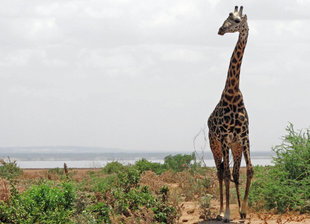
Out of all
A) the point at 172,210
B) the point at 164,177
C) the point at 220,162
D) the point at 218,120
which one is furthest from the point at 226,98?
the point at 164,177

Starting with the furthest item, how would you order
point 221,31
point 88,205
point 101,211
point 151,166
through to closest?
point 151,166
point 221,31
point 88,205
point 101,211

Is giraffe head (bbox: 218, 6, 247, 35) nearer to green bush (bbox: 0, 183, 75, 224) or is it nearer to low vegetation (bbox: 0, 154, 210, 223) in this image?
low vegetation (bbox: 0, 154, 210, 223)

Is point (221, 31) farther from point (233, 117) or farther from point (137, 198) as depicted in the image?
point (137, 198)

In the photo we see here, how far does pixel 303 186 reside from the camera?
1280cm


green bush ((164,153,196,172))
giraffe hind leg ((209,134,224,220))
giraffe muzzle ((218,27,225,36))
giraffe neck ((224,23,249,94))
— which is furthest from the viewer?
green bush ((164,153,196,172))

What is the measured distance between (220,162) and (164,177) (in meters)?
8.53

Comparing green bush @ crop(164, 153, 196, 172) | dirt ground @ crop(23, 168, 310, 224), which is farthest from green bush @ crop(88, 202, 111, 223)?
green bush @ crop(164, 153, 196, 172)

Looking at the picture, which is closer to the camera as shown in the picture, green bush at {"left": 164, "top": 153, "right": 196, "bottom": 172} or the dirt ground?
the dirt ground

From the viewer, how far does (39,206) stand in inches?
419

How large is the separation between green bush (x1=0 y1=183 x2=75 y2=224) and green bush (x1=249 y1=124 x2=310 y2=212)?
4.92 metres

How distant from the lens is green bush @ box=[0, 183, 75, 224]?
9922mm

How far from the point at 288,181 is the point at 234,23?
14.7 feet

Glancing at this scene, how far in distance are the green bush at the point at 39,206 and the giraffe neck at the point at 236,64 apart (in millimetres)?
4067

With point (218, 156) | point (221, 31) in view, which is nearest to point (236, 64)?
point (221, 31)
